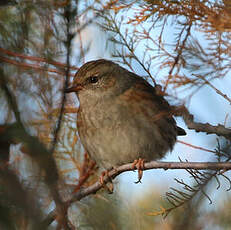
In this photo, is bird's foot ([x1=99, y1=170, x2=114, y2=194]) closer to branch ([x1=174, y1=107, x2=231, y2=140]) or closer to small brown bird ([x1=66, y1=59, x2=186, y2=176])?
small brown bird ([x1=66, y1=59, x2=186, y2=176])

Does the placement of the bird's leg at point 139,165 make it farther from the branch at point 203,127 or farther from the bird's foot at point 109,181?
the branch at point 203,127

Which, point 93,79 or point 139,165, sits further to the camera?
point 93,79

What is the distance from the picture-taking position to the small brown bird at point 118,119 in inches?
162

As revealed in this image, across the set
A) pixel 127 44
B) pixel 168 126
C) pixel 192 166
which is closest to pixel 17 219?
pixel 192 166

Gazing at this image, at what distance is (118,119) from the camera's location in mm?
4137

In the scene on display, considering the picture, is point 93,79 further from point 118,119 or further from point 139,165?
point 139,165

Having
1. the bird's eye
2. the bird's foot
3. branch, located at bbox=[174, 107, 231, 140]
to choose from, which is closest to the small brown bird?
the bird's eye

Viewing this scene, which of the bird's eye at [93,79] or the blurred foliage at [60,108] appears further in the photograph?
the bird's eye at [93,79]

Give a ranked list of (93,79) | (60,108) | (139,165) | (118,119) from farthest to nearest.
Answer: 1. (93,79)
2. (118,119)
3. (139,165)
4. (60,108)

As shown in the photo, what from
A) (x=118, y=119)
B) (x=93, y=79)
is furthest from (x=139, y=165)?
(x=93, y=79)

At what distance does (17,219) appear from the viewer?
193 centimetres

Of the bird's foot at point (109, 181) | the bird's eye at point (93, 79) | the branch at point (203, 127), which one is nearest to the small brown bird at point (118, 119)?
the bird's eye at point (93, 79)

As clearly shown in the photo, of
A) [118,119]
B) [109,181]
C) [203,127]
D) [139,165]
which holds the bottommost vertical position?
[109,181]

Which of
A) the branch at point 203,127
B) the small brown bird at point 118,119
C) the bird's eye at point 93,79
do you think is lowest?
the small brown bird at point 118,119
